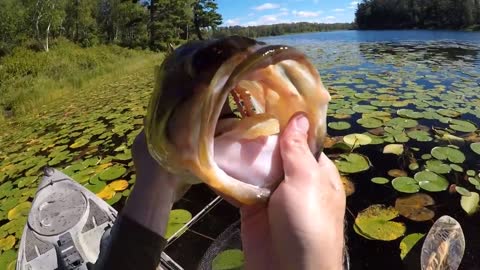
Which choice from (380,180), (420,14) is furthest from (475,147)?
(420,14)

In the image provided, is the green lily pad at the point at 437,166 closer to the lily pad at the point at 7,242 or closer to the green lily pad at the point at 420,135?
the green lily pad at the point at 420,135

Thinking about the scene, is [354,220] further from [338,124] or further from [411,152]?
[338,124]

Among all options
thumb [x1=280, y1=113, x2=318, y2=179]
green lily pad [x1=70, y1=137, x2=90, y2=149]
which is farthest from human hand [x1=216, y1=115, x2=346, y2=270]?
green lily pad [x1=70, y1=137, x2=90, y2=149]

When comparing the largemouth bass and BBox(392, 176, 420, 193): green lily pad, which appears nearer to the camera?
the largemouth bass

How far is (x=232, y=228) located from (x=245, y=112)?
2442mm

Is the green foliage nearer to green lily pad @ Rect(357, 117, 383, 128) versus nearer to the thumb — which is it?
green lily pad @ Rect(357, 117, 383, 128)

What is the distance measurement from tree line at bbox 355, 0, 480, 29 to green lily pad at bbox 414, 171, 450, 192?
42.0 m

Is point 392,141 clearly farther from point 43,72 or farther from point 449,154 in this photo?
point 43,72

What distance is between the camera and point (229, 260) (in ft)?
9.02

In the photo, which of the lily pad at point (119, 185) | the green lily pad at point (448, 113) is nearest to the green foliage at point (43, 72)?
the lily pad at point (119, 185)

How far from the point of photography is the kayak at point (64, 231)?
2.66m

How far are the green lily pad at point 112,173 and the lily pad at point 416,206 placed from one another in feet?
10.8

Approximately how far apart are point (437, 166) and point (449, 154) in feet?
0.91

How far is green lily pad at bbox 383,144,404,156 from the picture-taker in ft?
14.9
